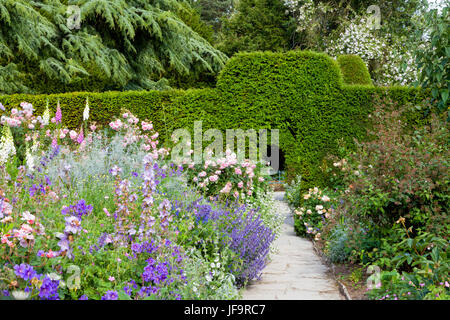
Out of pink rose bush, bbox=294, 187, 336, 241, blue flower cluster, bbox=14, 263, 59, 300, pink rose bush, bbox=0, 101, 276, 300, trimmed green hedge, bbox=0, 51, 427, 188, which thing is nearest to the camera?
blue flower cluster, bbox=14, 263, 59, 300

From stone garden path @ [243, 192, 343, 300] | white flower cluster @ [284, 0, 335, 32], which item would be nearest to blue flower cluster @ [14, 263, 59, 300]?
stone garden path @ [243, 192, 343, 300]

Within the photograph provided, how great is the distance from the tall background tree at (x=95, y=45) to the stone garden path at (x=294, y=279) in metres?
9.06

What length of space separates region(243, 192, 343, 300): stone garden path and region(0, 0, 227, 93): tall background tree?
9.06 meters

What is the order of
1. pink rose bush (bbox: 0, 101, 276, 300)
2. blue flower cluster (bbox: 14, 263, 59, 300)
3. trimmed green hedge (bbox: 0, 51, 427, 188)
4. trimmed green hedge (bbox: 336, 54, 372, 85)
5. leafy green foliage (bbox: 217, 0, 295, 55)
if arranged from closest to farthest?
1. blue flower cluster (bbox: 14, 263, 59, 300)
2. pink rose bush (bbox: 0, 101, 276, 300)
3. trimmed green hedge (bbox: 0, 51, 427, 188)
4. trimmed green hedge (bbox: 336, 54, 372, 85)
5. leafy green foliage (bbox: 217, 0, 295, 55)

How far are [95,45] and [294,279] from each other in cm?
1042

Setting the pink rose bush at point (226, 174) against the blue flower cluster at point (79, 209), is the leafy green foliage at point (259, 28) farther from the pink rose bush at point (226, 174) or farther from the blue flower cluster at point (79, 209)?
the blue flower cluster at point (79, 209)

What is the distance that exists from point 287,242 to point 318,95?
265 centimetres

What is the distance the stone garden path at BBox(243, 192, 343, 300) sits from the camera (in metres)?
3.81

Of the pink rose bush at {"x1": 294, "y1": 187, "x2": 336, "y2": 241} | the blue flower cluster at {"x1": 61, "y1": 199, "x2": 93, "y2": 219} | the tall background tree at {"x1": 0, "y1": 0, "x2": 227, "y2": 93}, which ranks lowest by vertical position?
the pink rose bush at {"x1": 294, "y1": 187, "x2": 336, "y2": 241}

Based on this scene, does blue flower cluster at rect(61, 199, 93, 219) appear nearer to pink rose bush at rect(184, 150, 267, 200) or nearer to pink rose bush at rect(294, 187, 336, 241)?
pink rose bush at rect(184, 150, 267, 200)

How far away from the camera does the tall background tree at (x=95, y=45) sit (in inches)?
466

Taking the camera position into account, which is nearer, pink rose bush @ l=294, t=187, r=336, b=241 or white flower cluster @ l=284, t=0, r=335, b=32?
pink rose bush @ l=294, t=187, r=336, b=241

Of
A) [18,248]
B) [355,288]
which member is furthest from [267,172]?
[18,248]

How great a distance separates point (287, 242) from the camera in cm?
654
